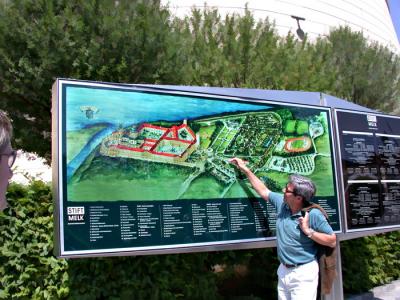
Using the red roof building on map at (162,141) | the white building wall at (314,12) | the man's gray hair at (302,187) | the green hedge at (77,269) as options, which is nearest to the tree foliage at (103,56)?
the green hedge at (77,269)

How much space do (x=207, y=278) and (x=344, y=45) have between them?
40.8 ft

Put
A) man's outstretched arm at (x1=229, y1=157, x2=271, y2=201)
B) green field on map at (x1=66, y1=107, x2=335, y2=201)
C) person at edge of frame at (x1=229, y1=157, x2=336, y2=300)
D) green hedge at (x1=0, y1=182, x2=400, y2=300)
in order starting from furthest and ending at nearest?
man's outstretched arm at (x1=229, y1=157, x2=271, y2=201) < green hedge at (x1=0, y1=182, x2=400, y2=300) < person at edge of frame at (x1=229, y1=157, x2=336, y2=300) < green field on map at (x1=66, y1=107, x2=335, y2=201)

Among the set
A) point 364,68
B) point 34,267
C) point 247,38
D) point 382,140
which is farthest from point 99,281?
point 364,68

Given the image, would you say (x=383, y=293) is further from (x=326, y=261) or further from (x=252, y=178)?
(x=252, y=178)

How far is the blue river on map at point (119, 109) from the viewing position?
386 centimetres

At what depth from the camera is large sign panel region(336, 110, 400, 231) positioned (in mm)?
5707

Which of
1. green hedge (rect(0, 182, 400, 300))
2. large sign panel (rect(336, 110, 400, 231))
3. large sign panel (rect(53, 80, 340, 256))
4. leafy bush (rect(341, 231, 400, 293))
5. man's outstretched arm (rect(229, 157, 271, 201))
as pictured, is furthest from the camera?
leafy bush (rect(341, 231, 400, 293))

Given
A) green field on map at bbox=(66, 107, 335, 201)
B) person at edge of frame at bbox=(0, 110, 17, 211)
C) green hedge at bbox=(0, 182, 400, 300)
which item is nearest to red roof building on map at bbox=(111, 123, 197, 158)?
green field on map at bbox=(66, 107, 335, 201)

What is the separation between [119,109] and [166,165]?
67 centimetres

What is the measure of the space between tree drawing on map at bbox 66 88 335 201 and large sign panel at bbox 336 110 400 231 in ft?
1.07

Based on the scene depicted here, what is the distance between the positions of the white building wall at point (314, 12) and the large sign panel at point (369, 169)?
10.4m

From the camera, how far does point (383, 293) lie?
7.84 m

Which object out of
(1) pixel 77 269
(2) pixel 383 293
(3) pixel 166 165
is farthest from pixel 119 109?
(2) pixel 383 293

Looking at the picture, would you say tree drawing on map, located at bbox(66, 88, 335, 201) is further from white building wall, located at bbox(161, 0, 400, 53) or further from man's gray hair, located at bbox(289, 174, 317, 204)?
white building wall, located at bbox(161, 0, 400, 53)
